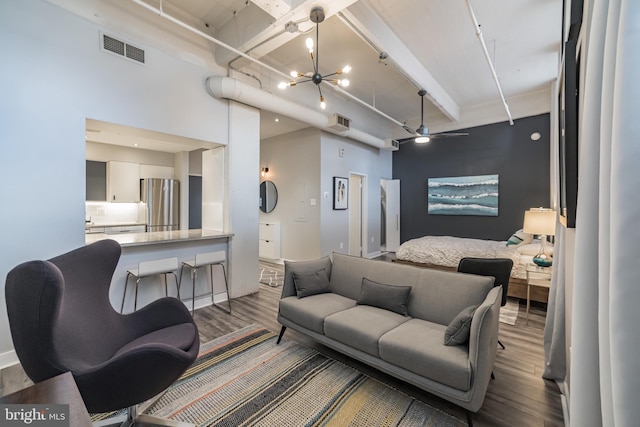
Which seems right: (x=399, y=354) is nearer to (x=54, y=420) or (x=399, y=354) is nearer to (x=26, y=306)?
(x=54, y=420)

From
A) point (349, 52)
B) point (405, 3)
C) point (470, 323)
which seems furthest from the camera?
point (349, 52)

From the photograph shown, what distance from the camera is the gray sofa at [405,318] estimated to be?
5.71 ft

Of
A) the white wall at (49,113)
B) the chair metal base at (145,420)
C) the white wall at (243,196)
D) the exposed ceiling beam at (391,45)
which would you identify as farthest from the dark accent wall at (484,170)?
the chair metal base at (145,420)

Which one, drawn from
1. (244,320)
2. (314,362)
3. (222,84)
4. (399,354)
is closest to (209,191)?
(222,84)

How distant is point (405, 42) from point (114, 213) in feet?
21.2

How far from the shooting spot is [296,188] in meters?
6.26

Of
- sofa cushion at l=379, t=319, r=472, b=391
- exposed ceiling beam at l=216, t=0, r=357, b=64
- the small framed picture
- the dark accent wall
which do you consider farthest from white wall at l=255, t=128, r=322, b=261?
sofa cushion at l=379, t=319, r=472, b=391

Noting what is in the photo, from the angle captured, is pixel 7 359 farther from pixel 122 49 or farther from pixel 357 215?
pixel 357 215

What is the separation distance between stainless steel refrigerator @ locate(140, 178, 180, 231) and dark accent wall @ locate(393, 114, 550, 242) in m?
5.94

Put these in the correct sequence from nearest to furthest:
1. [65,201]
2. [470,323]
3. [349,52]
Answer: [470,323]
[65,201]
[349,52]

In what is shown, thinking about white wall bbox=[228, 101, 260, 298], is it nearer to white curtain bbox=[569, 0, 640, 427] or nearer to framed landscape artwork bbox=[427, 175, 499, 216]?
white curtain bbox=[569, 0, 640, 427]

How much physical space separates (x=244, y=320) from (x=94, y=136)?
4.11m

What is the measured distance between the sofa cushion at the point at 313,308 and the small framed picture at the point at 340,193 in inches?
136

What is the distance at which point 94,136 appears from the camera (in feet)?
15.2
